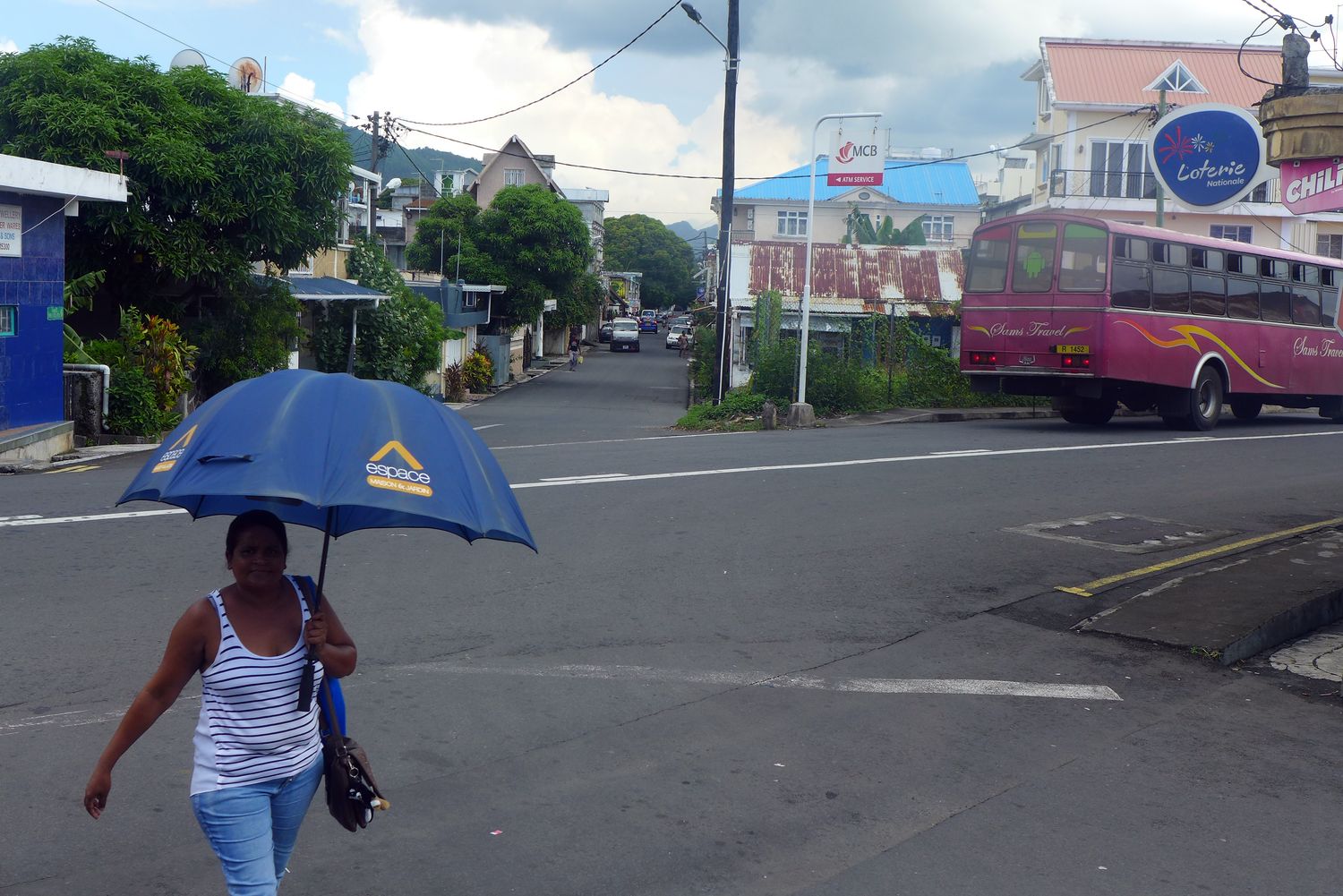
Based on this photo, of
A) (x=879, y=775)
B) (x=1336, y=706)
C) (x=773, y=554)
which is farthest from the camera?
(x=773, y=554)

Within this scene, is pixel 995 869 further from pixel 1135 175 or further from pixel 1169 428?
pixel 1135 175

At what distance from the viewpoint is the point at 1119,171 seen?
47.2 m

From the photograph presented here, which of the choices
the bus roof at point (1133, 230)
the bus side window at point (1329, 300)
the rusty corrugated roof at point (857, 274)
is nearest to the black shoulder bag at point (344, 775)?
the bus roof at point (1133, 230)

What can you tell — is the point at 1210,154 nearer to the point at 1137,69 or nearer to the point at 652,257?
the point at 1137,69

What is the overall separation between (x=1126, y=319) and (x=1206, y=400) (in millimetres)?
3338

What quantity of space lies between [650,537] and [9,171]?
34.8ft

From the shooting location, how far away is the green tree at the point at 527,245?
52188 mm

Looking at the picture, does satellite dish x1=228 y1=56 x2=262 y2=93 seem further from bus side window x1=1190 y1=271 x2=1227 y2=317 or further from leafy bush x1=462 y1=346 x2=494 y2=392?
bus side window x1=1190 y1=271 x2=1227 y2=317

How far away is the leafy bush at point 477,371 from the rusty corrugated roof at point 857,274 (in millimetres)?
10596

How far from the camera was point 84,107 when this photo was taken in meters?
20.8

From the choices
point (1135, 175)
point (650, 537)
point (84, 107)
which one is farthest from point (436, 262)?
point (650, 537)

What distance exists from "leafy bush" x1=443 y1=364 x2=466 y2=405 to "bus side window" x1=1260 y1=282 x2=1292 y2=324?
24.3 meters

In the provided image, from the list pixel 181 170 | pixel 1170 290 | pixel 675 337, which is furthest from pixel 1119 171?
pixel 675 337

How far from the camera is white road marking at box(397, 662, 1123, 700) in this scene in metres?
Answer: 6.75
